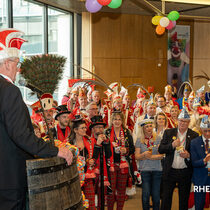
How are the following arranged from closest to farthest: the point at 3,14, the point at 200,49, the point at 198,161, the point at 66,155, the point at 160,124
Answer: the point at 66,155
the point at 198,161
the point at 160,124
the point at 3,14
the point at 200,49

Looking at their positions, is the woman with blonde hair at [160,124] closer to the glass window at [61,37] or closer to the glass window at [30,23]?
the glass window at [30,23]

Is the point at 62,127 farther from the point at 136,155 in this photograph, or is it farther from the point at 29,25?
the point at 29,25

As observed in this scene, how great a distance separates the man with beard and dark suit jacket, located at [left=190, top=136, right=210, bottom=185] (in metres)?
1.42

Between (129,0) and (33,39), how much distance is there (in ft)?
8.57

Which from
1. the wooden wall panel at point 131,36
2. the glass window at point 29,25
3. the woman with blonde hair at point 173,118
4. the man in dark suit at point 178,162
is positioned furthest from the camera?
the wooden wall panel at point 131,36

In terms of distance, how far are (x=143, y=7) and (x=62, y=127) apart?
21.9 ft

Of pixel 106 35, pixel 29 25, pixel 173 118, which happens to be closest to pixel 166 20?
pixel 173 118

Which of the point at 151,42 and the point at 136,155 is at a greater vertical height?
the point at 151,42

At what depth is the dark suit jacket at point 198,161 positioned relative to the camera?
396 centimetres

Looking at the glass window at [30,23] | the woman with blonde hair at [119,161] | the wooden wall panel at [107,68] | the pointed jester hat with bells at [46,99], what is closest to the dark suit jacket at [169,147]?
the woman with blonde hair at [119,161]

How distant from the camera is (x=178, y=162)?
4031mm

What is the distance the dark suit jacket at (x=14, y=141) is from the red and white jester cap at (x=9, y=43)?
0.19 meters

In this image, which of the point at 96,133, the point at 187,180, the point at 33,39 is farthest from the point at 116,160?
the point at 33,39

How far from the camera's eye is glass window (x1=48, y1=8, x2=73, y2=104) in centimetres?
930
